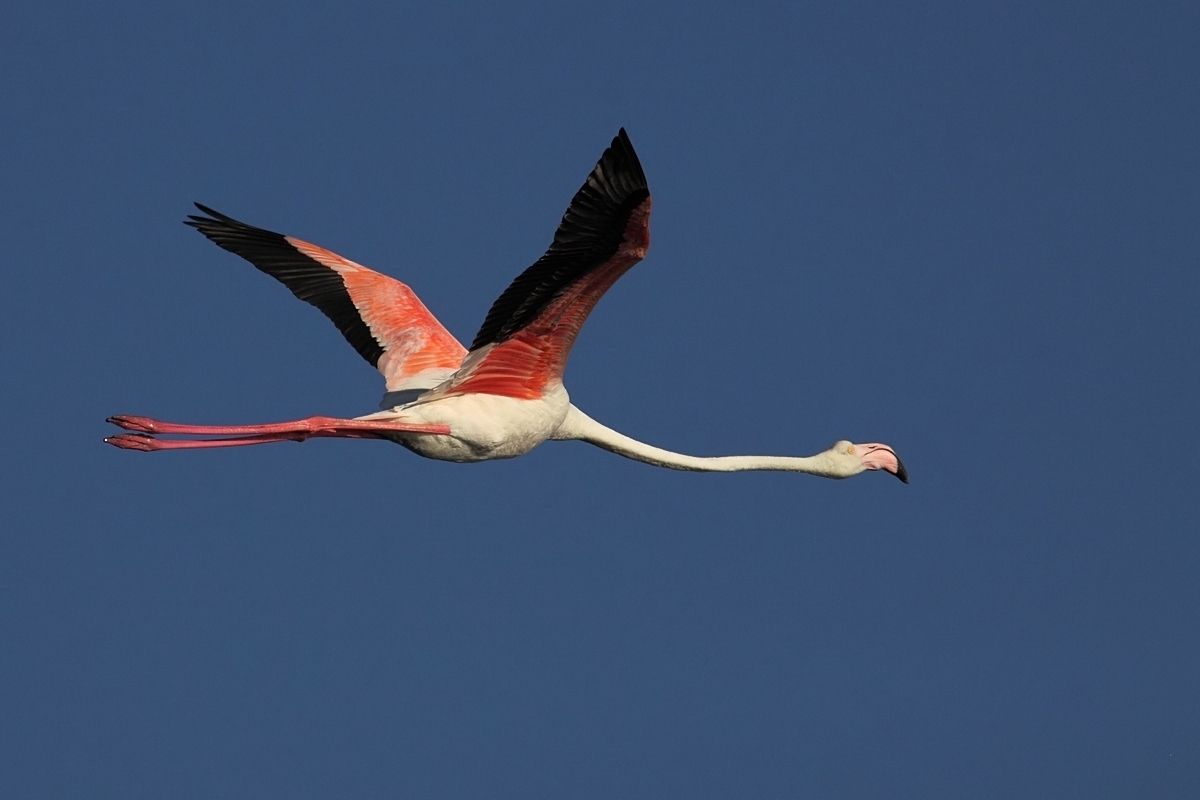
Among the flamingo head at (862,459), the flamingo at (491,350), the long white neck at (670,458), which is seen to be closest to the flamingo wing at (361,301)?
the flamingo at (491,350)

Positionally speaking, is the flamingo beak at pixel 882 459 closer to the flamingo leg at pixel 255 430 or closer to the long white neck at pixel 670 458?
the long white neck at pixel 670 458

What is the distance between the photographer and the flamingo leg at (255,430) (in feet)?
45.8

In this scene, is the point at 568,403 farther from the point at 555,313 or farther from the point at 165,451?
the point at 165,451

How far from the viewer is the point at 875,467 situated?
17.3 m

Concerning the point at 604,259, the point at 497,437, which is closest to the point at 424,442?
the point at 497,437

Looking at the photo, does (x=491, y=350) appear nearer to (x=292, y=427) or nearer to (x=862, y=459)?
(x=292, y=427)

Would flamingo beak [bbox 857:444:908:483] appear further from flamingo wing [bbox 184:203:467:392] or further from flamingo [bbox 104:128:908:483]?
flamingo wing [bbox 184:203:467:392]

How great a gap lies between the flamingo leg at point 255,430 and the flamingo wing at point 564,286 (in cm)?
79

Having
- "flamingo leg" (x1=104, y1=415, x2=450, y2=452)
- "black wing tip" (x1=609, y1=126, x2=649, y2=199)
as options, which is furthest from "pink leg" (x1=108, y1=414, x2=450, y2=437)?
"black wing tip" (x1=609, y1=126, x2=649, y2=199)

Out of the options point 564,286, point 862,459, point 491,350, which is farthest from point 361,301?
point 862,459

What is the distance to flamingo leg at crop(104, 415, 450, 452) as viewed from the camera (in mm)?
13953

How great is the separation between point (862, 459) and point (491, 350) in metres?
4.22

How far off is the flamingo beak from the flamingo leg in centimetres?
456

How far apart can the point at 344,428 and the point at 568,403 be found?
2192 mm
